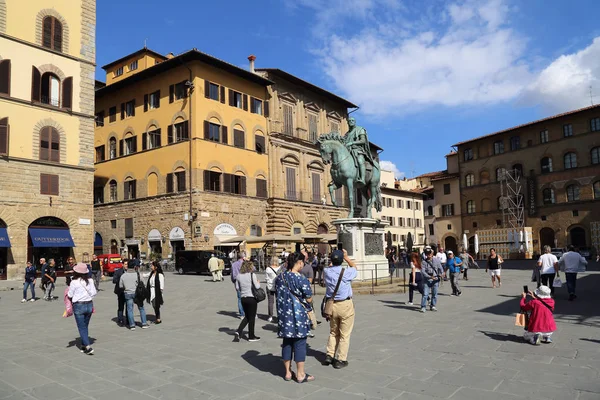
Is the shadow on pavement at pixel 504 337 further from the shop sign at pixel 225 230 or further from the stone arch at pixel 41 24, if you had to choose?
the stone arch at pixel 41 24

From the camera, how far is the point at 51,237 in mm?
25734

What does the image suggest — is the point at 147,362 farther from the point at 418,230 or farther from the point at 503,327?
the point at 418,230

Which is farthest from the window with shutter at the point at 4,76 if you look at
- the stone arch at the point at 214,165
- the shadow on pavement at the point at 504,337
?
the shadow on pavement at the point at 504,337

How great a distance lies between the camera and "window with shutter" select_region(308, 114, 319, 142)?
4175 cm

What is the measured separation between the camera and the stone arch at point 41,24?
86.3ft

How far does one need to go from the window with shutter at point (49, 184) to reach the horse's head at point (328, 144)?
686 inches

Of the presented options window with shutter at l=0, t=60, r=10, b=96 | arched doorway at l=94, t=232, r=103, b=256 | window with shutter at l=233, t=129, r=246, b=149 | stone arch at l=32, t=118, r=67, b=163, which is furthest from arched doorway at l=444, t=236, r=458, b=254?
window with shutter at l=0, t=60, r=10, b=96

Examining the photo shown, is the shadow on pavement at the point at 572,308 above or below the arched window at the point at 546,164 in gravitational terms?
below

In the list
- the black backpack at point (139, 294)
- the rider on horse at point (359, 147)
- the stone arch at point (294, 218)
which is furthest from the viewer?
the stone arch at point (294, 218)

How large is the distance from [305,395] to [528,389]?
2439 millimetres

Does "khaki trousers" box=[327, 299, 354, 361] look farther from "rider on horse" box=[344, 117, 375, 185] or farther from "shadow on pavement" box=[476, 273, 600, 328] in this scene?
"rider on horse" box=[344, 117, 375, 185]

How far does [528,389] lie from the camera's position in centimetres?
530

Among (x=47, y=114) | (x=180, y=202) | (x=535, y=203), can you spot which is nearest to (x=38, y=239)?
(x=47, y=114)

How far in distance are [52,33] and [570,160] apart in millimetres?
45341
